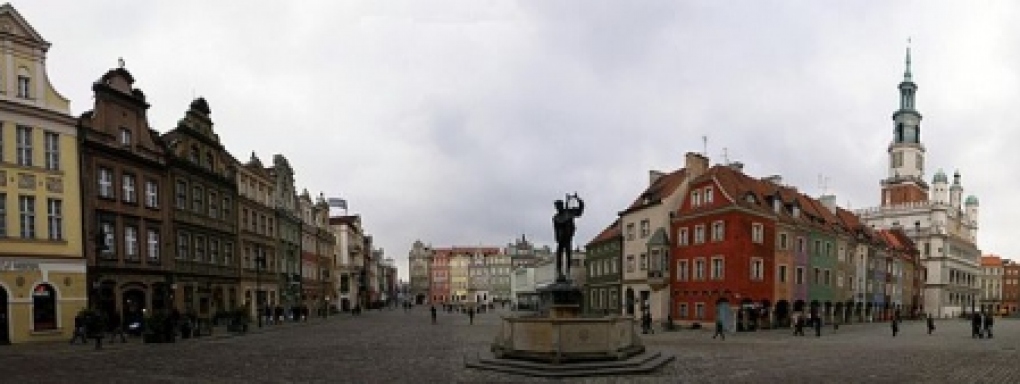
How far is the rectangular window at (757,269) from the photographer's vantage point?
43.6 m

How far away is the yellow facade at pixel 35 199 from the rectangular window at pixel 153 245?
5.86m

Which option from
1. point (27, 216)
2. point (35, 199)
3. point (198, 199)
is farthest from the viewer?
point (198, 199)

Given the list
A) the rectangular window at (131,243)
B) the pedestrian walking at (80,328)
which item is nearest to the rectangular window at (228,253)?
the rectangular window at (131,243)

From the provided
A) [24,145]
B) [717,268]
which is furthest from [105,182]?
[717,268]

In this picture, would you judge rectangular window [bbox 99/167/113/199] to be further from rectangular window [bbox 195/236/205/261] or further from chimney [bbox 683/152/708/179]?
chimney [bbox 683/152/708/179]

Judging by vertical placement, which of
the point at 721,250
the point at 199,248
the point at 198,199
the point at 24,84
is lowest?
the point at 721,250

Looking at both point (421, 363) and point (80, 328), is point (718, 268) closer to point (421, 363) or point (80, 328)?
point (421, 363)

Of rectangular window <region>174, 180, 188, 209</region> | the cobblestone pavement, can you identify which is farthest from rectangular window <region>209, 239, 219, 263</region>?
the cobblestone pavement

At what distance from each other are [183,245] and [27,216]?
39.6ft

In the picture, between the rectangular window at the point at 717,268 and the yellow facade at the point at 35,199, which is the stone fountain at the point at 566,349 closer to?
the yellow facade at the point at 35,199

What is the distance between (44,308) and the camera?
29.6 meters

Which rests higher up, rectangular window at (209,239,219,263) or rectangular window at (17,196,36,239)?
rectangular window at (17,196,36,239)

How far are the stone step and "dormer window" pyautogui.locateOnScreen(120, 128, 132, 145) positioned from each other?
26.8 meters

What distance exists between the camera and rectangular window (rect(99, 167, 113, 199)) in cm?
3312
